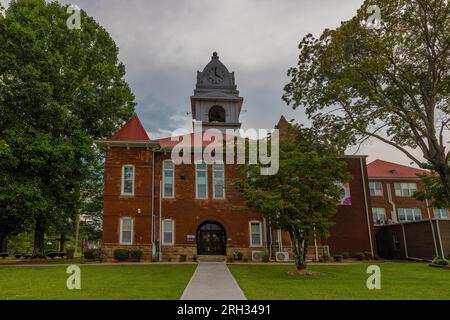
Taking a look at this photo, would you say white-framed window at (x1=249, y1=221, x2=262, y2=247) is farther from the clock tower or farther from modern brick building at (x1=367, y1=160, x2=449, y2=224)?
modern brick building at (x1=367, y1=160, x2=449, y2=224)

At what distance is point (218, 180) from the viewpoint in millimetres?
27156

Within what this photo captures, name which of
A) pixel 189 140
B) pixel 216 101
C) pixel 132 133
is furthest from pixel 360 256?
pixel 216 101

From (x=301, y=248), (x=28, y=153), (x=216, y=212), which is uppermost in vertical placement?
(x=28, y=153)

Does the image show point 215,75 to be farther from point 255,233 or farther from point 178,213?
point 255,233

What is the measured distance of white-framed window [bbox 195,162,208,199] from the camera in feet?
87.6

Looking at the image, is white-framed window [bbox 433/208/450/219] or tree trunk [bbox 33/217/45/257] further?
white-framed window [bbox 433/208/450/219]

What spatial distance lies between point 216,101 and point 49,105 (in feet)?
61.1

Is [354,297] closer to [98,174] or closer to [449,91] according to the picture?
[449,91]

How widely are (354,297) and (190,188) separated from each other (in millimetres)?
17972

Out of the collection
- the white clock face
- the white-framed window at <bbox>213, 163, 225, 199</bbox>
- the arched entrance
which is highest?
the white clock face

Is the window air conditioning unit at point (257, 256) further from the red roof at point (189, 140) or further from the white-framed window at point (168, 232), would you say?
the red roof at point (189, 140)

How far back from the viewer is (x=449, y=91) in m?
15.9

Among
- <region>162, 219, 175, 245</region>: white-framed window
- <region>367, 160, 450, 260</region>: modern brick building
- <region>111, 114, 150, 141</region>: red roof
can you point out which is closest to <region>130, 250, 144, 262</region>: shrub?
<region>162, 219, 175, 245</region>: white-framed window

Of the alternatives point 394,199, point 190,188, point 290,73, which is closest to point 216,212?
point 190,188
